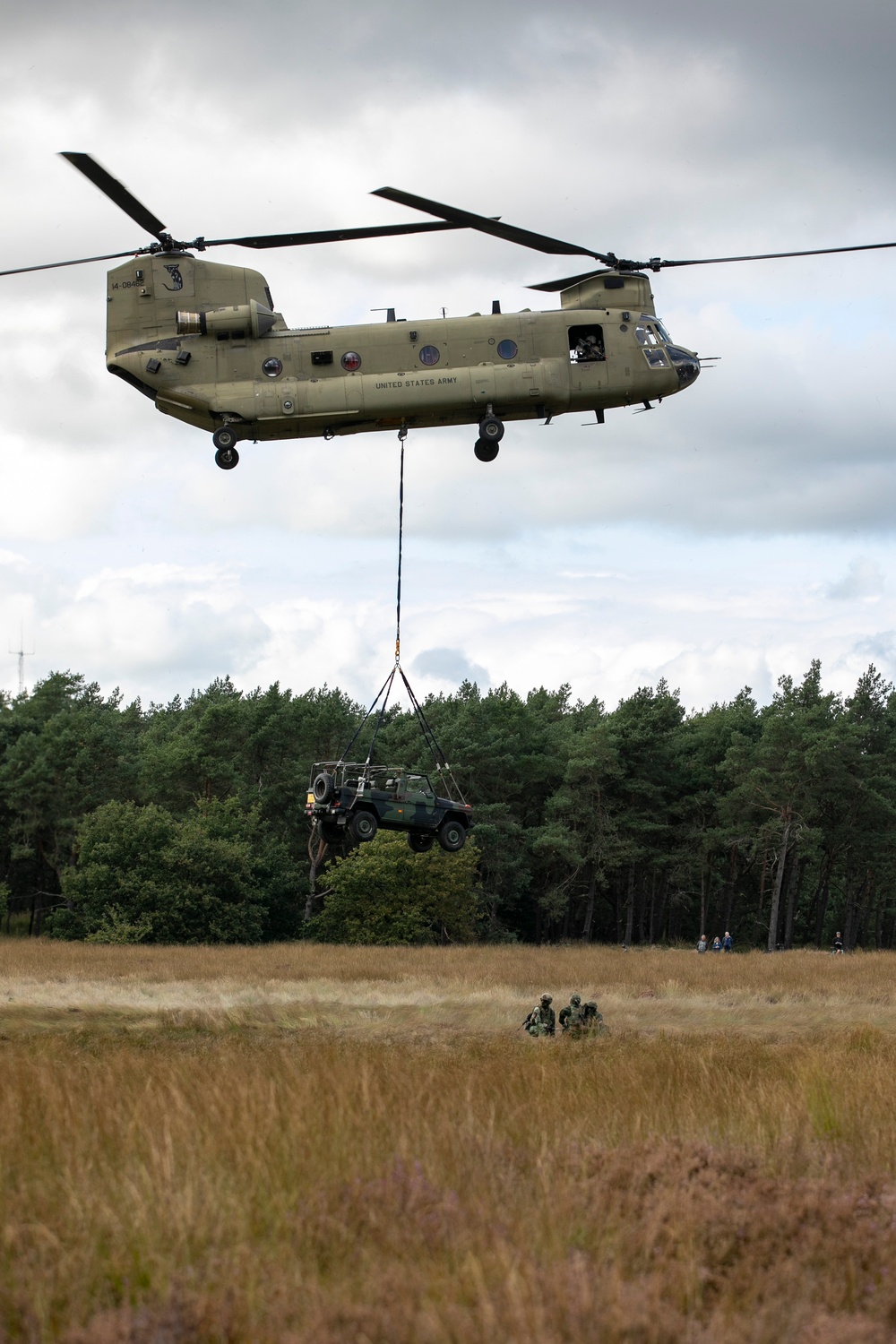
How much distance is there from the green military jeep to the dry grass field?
766cm

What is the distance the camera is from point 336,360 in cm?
1969

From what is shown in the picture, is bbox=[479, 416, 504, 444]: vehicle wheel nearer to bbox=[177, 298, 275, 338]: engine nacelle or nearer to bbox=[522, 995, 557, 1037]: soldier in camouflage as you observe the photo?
bbox=[177, 298, 275, 338]: engine nacelle

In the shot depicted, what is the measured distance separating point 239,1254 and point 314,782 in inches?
604

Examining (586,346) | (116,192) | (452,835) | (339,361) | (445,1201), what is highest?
(116,192)

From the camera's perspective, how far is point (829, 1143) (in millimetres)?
8914

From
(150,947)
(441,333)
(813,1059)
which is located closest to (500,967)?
(150,947)

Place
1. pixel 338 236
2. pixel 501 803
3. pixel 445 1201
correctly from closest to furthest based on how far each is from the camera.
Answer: pixel 445 1201
pixel 338 236
pixel 501 803

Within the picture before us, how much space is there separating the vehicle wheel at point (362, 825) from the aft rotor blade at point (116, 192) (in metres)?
9.21

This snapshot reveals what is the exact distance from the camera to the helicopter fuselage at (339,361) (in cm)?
1952

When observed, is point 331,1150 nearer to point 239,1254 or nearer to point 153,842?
point 239,1254

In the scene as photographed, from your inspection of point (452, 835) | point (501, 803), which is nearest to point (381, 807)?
point (452, 835)

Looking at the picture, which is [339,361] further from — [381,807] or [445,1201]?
[445,1201]

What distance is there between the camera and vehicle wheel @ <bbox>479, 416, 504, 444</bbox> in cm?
2011

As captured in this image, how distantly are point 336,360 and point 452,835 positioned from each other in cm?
805
